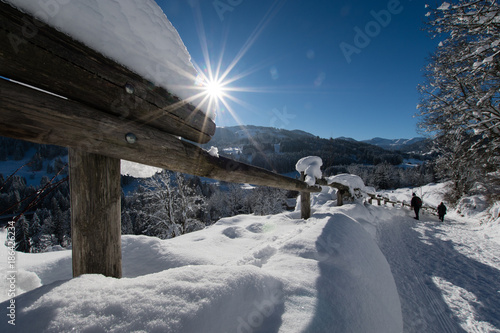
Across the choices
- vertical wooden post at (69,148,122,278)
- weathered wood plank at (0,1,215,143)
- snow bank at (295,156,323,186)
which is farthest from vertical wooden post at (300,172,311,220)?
vertical wooden post at (69,148,122,278)

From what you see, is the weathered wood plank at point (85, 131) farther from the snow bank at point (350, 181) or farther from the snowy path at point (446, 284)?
the snow bank at point (350, 181)

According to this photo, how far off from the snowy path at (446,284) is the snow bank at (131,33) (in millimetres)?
3430

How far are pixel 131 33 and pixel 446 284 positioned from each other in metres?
5.01

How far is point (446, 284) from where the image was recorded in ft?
10.1

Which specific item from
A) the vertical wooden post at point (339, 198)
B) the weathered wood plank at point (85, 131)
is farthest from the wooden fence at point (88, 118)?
the vertical wooden post at point (339, 198)

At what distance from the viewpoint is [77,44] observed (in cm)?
85

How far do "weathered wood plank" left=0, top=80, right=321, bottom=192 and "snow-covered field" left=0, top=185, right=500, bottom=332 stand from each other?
0.61 m

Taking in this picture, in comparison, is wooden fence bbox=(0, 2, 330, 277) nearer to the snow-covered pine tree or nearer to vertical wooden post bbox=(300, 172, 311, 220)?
vertical wooden post bbox=(300, 172, 311, 220)

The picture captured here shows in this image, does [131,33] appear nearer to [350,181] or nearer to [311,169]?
[311,169]

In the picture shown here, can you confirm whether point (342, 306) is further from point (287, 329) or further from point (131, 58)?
point (131, 58)

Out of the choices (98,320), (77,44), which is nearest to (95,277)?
(98,320)

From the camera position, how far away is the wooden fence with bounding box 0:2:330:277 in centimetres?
73

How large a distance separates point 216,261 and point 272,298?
0.86 metres

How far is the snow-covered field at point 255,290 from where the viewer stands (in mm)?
709
